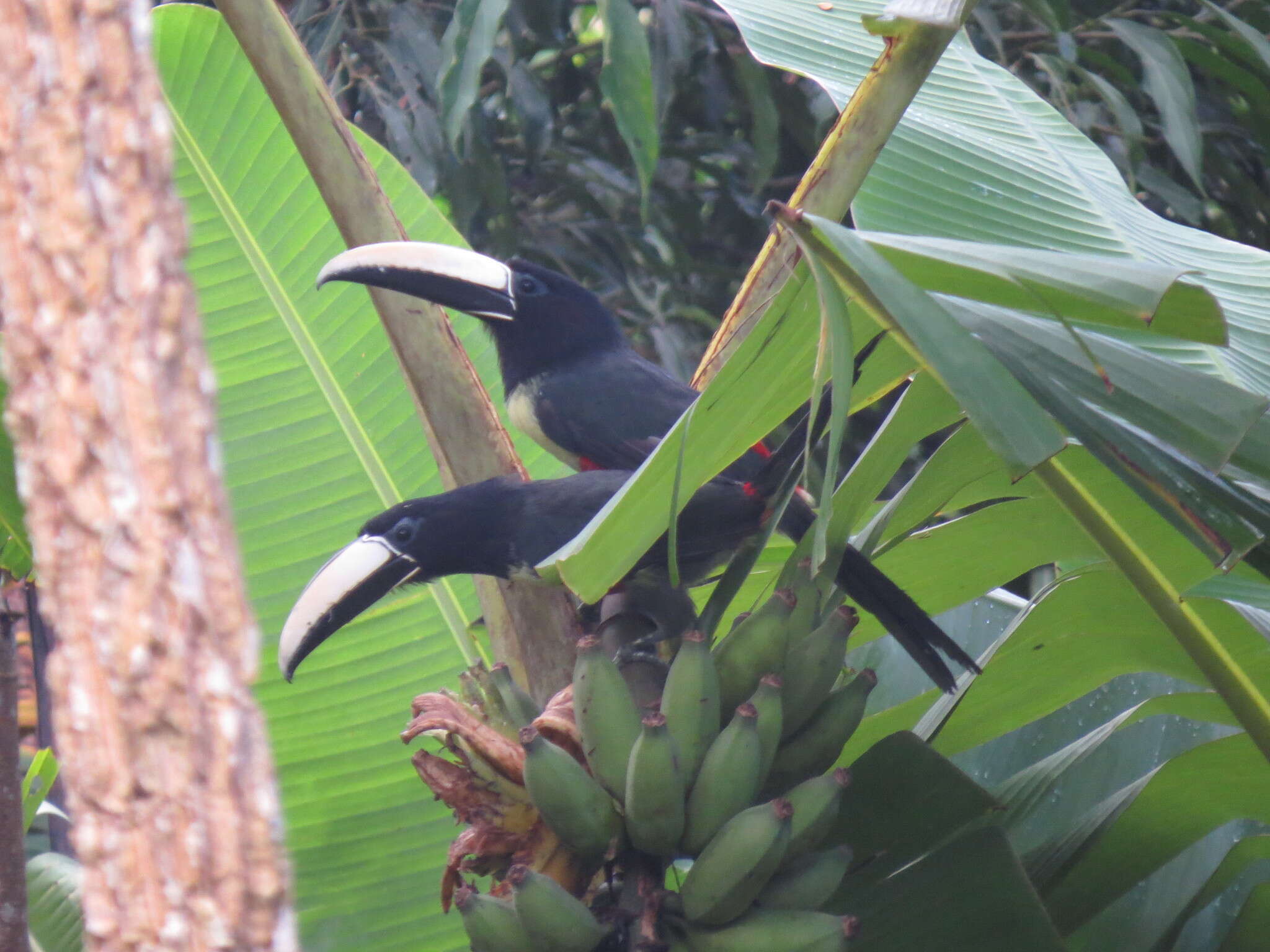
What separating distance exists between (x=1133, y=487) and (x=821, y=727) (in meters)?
0.32

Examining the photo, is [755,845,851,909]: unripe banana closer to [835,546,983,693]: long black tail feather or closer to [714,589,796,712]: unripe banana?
[714,589,796,712]: unripe banana

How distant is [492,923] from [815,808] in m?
0.24

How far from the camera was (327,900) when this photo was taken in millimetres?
1271

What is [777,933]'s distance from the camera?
82 cm

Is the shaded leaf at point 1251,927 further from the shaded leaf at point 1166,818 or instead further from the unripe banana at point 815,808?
the unripe banana at point 815,808

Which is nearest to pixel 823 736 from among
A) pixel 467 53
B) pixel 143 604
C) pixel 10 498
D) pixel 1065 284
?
pixel 1065 284

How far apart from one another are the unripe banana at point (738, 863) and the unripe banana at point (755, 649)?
0.36 ft

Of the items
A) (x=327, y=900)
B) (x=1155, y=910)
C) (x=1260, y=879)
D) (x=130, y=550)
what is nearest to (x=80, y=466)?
(x=130, y=550)

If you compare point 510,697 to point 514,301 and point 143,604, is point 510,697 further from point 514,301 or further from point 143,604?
point 514,301

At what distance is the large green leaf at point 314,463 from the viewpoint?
4.24 ft

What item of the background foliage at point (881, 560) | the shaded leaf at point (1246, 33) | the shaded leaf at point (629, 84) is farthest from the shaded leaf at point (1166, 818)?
the shaded leaf at point (1246, 33)

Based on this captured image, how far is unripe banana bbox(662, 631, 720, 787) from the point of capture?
84 cm

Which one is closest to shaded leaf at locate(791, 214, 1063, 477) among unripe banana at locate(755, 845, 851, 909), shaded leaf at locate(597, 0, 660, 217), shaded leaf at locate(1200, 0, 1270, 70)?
unripe banana at locate(755, 845, 851, 909)

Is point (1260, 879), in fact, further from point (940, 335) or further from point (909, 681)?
point (940, 335)
